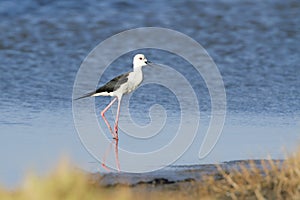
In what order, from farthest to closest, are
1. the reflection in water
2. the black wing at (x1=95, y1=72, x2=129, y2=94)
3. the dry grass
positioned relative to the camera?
1. the black wing at (x1=95, y1=72, x2=129, y2=94)
2. the reflection in water
3. the dry grass

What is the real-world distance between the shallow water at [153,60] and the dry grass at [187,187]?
486mm

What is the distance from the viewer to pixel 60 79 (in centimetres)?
1288

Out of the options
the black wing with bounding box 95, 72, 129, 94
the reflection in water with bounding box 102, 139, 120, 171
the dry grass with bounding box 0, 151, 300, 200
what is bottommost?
the dry grass with bounding box 0, 151, 300, 200

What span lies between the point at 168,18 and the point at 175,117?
595cm

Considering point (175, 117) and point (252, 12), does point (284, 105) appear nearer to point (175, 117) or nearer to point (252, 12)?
point (175, 117)

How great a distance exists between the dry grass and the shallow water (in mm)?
486

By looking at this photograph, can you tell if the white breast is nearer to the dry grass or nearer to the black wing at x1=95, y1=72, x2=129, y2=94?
the black wing at x1=95, y1=72, x2=129, y2=94

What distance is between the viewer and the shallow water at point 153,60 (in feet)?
30.1

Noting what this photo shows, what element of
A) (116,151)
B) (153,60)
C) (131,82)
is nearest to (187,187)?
(116,151)

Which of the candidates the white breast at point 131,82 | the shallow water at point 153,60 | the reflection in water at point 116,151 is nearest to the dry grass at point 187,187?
the shallow water at point 153,60

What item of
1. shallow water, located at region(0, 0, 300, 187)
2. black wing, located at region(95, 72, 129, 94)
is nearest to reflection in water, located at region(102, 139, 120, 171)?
shallow water, located at region(0, 0, 300, 187)

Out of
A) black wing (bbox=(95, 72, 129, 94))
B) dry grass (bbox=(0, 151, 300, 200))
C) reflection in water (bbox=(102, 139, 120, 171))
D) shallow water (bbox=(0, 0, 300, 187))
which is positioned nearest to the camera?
dry grass (bbox=(0, 151, 300, 200))

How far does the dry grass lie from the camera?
6.02 meters

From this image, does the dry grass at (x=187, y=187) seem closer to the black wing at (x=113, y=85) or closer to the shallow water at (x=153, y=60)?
the shallow water at (x=153, y=60)
